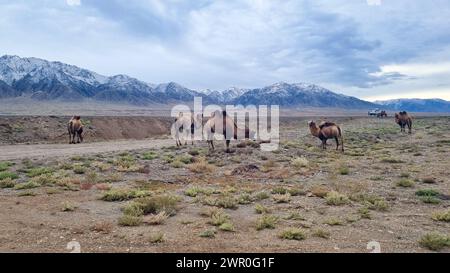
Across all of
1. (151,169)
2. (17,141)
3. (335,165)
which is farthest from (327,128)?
(17,141)

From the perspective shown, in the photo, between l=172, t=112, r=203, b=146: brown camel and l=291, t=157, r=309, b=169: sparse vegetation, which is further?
l=172, t=112, r=203, b=146: brown camel

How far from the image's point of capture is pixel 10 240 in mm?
8234

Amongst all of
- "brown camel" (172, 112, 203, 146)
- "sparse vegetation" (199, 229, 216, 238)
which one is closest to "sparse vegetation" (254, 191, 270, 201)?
"sparse vegetation" (199, 229, 216, 238)

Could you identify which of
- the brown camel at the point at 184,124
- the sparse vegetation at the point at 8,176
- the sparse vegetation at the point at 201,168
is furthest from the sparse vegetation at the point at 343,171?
Result: the brown camel at the point at 184,124

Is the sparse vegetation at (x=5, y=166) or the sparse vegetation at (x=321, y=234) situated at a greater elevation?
the sparse vegetation at (x=5, y=166)

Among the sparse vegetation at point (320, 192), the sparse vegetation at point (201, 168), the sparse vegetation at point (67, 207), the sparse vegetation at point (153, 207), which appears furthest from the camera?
the sparse vegetation at point (201, 168)

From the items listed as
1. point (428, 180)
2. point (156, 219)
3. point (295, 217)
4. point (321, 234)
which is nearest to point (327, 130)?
point (428, 180)

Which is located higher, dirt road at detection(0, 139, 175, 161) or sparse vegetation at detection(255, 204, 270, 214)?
dirt road at detection(0, 139, 175, 161)

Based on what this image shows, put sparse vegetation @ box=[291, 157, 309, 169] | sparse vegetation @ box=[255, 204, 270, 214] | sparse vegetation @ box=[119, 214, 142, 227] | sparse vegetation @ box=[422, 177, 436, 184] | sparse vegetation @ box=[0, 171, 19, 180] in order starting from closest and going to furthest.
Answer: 1. sparse vegetation @ box=[119, 214, 142, 227]
2. sparse vegetation @ box=[255, 204, 270, 214]
3. sparse vegetation @ box=[0, 171, 19, 180]
4. sparse vegetation @ box=[422, 177, 436, 184]
5. sparse vegetation @ box=[291, 157, 309, 169]

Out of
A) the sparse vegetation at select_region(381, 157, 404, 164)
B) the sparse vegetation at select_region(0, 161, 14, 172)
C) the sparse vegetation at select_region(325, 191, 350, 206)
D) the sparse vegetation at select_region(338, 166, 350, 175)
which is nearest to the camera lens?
the sparse vegetation at select_region(325, 191, 350, 206)

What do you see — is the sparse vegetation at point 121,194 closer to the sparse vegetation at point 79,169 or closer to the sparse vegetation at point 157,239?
the sparse vegetation at point 157,239

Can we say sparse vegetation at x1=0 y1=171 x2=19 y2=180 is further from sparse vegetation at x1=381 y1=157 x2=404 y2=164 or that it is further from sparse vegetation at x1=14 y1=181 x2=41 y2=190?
sparse vegetation at x1=381 y1=157 x2=404 y2=164
